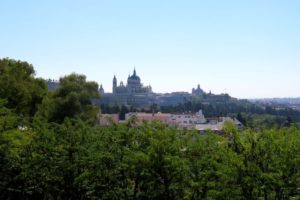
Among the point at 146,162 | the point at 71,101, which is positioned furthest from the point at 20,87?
the point at 146,162

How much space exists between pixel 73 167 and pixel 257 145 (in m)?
6.32

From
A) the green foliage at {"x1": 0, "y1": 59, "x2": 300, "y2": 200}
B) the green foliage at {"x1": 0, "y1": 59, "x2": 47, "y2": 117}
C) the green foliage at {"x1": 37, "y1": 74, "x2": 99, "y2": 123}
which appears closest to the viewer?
the green foliage at {"x1": 0, "y1": 59, "x2": 300, "y2": 200}

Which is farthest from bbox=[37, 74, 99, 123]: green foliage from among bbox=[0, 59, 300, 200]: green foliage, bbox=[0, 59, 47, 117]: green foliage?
bbox=[0, 59, 300, 200]: green foliage

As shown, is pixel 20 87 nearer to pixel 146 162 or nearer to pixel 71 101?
pixel 71 101

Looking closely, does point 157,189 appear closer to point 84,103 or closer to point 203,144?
point 203,144

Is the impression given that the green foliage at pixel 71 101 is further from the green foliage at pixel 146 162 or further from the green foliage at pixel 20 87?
the green foliage at pixel 146 162

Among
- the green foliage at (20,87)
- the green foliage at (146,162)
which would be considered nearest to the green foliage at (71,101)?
the green foliage at (20,87)

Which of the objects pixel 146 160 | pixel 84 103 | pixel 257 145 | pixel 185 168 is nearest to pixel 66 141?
pixel 146 160

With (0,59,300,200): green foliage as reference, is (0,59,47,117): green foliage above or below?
above

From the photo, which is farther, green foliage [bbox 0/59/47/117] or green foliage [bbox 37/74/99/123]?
green foliage [bbox 37/74/99/123]

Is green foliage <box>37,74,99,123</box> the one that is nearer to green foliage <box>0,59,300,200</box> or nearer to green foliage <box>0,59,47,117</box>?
green foliage <box>0,59,47,117</box>

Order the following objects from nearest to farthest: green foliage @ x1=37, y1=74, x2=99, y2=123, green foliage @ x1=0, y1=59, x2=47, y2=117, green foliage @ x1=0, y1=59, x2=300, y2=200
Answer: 1. green foliage @ x1=0, y1=59, x2=300, y2=200
2. green foliage @ x1=0, y1=59, x2=47, y2=117
3. green foliage @ x1=37, y1=74, x2=99, y2=123

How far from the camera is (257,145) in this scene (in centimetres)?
1406

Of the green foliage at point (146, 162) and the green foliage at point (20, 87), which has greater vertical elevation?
the green foliage at point (20, 87)
